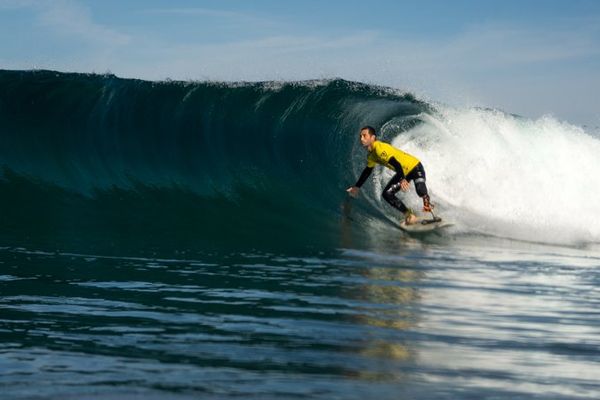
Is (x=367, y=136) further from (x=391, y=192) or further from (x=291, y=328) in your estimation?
(x=291, y=328)

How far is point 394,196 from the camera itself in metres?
12.6

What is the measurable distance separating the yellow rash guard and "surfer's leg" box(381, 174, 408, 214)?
18cm

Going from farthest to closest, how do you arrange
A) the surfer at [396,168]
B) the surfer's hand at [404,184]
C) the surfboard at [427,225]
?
1. the surfer at [396,168]
2. the surfer's hand at [404,184]
3. the surfboard at [427,225]

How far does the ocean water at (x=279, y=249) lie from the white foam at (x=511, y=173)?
43 mm

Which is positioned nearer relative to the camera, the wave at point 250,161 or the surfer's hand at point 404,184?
the wave at point 250,161

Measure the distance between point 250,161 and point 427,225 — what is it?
6385 millimetres

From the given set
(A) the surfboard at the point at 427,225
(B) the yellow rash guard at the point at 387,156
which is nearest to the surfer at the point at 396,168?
(B) the yellow rash guard at the point at 387,156

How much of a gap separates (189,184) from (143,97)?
7.31m

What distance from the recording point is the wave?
1220cm

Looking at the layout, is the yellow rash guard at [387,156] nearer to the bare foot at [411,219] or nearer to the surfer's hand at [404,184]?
the surfer's hand at [404,184]

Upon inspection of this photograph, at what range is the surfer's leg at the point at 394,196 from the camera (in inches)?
493

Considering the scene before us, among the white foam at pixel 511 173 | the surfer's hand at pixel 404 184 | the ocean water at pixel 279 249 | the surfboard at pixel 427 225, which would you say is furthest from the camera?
the white foam at pixel 511 173

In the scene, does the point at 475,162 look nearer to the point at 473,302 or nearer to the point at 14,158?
the point at 14,158

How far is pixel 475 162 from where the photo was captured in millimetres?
15812
